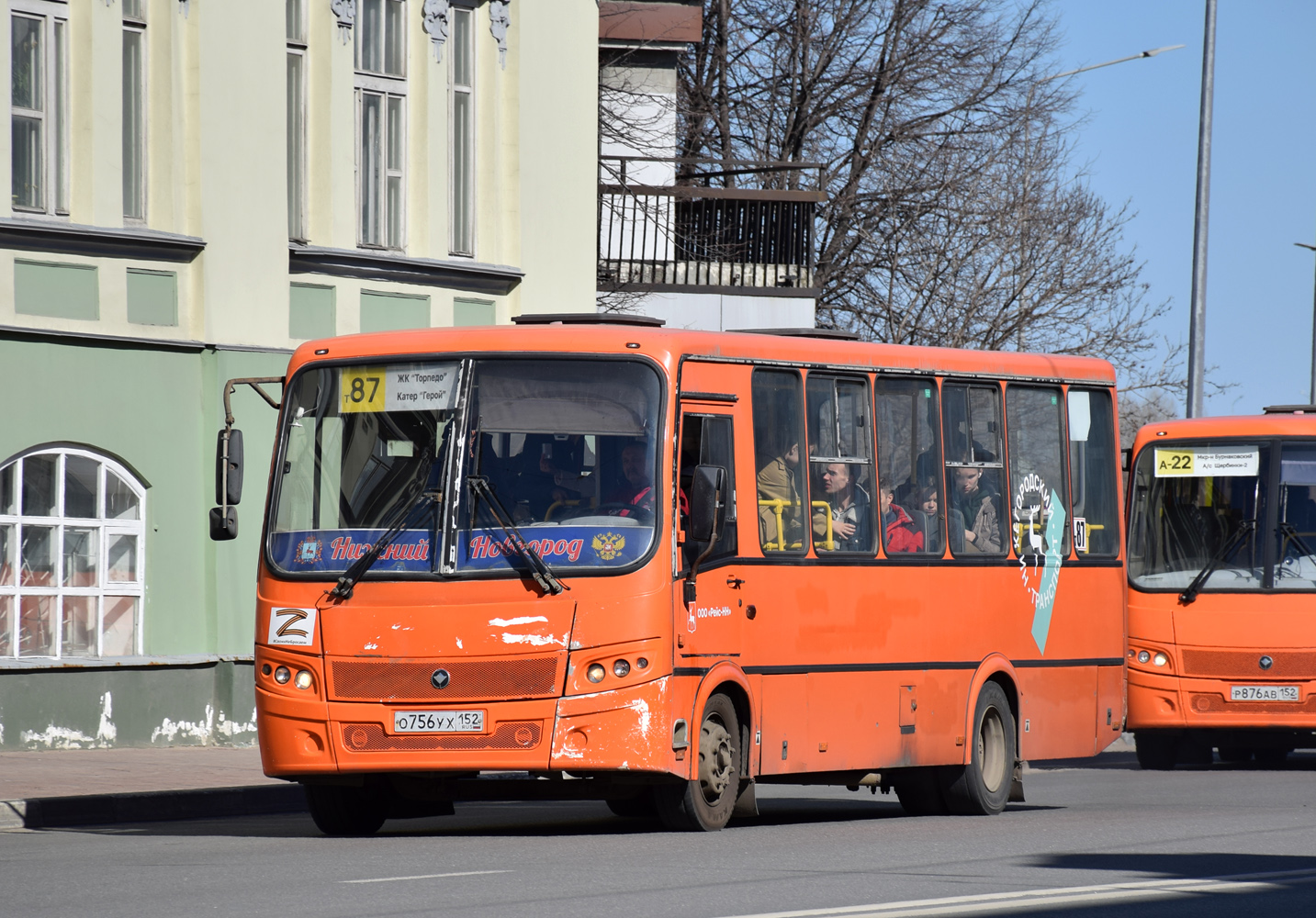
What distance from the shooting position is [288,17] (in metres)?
21.6

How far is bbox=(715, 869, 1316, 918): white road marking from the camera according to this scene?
357 inches

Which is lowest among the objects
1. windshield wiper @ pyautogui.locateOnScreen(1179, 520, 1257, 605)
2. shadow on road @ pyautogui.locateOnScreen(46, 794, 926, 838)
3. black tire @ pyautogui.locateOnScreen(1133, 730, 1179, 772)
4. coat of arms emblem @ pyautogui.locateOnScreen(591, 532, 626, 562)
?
black tire @ pyautogui.locateOnScreen(1133, 730, 1179, 772)

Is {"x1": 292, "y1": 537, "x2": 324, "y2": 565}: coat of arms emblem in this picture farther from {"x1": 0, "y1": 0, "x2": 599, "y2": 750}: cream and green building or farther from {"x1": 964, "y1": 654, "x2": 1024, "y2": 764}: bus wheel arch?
{"x1": 0, "y1": 0, "x2": 599, "y2": 750}: cream and green building

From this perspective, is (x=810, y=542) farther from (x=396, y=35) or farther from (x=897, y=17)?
(x=897, y=17)

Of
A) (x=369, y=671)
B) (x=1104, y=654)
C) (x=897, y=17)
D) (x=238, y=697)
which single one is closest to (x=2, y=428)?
(x=238, y=697)

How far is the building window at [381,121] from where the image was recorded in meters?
22.3

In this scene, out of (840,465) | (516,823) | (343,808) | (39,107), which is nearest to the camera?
(343,808)

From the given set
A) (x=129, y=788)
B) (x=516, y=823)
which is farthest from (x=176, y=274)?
(x=516, y=823)

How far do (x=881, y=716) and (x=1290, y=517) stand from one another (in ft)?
25.3

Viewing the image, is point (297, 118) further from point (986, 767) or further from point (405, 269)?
point (986, 767)

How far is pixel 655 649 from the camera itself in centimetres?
1245

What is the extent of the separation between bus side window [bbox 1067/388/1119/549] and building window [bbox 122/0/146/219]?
8.08 meters

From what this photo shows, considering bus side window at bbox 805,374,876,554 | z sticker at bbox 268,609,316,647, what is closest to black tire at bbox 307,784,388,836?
z sticker at bbox 268,609,316,647

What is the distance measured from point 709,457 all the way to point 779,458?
31.4 inches
